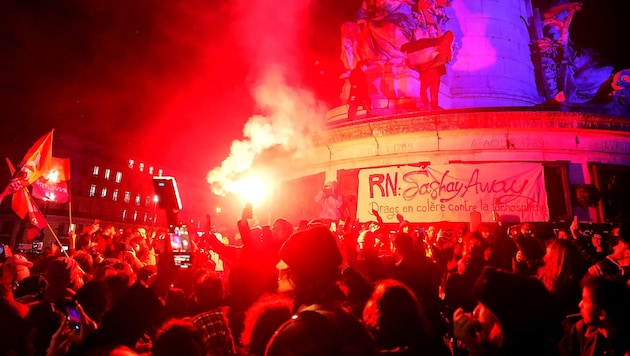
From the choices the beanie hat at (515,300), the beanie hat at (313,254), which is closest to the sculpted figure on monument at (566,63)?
the beanie hat at (515,300)

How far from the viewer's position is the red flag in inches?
464

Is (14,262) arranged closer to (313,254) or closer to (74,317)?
(74,317)

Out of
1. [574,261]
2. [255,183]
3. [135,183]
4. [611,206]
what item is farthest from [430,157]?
[135,183]

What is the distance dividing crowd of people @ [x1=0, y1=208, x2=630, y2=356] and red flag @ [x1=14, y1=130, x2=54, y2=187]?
691 centimetres

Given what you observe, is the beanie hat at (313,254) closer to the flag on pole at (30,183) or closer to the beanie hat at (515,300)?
the beanie hat at (515,300)

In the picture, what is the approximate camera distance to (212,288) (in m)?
4.44

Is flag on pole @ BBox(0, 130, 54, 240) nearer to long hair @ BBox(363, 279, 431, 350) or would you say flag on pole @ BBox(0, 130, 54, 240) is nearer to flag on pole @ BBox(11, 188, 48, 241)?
flag on pole @ BBox(11, 188, 48, 241)

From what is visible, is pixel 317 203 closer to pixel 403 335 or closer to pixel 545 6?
pixel 403 335

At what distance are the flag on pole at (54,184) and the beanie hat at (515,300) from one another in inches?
553

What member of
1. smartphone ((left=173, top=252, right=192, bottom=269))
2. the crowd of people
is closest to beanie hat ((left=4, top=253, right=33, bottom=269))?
the crowd of people

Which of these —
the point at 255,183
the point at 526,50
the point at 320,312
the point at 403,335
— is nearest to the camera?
the point at 320,312

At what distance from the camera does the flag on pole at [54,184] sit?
12.8m

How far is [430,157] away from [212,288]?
1421 cm

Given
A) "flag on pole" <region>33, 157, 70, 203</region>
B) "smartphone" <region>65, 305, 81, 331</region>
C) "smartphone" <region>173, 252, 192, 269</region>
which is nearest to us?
"smartphone" <region>173, 252, 192, 269</region>
